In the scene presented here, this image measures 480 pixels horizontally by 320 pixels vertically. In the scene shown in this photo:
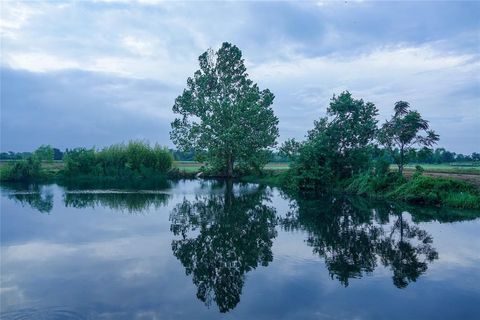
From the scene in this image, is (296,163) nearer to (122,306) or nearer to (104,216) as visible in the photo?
(104,216)

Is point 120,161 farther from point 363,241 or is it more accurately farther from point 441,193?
point 363,241

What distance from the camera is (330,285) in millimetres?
9414

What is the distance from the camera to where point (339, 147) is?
35344 millimetres

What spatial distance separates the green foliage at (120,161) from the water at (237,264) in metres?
23.2

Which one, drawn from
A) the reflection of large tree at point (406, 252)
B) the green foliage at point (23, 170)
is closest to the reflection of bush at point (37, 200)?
the green foliage at point (23, 170)

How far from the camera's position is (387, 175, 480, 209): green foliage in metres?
22.3

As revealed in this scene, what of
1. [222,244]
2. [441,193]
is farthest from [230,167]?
[222,244]

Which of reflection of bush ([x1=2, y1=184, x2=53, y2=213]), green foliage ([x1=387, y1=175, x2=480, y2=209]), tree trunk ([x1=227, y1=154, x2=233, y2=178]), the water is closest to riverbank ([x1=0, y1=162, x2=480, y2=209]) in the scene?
A: green foliage ([x1=387, y1=175, x2=480, y2=209])

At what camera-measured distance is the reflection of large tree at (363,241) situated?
Answer: 10909 mm

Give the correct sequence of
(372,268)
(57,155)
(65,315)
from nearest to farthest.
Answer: (65,315)
(372,268)
(57,155)

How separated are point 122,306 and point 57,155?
96337mm

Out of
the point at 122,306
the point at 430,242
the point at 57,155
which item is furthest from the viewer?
Result: the point at 57,155

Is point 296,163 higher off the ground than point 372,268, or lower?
higher

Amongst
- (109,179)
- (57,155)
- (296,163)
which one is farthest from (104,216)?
(57,155)
